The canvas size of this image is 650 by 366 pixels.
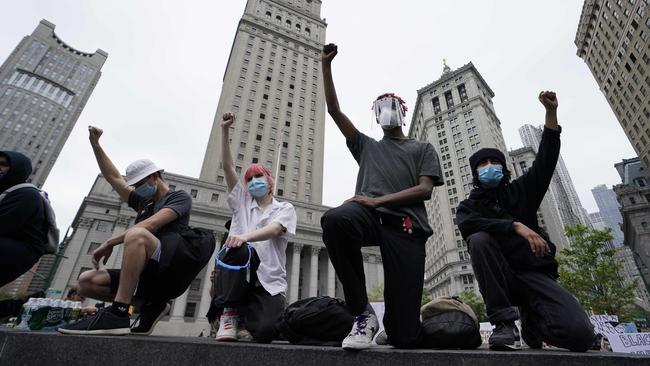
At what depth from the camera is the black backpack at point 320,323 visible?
2.27 meters

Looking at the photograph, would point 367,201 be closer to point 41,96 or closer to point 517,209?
point 517,209

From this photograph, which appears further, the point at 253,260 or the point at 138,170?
the point at 138,170

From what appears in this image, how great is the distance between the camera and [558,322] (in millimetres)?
2080

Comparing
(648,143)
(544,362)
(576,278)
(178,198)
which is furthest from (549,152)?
(648,143)

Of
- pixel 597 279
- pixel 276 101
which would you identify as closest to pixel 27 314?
pixel 597 279

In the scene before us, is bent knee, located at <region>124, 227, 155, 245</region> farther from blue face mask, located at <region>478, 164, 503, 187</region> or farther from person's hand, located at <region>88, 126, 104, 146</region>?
blue face mask, located at <region>478, 164, 503, 187</region>

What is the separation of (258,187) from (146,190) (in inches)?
49.7

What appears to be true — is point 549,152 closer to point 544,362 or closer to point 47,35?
point 544,362

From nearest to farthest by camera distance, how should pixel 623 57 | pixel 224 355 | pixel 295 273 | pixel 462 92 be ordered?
pixel 224 355 < pixel 295 273 < pixel 623 57 < pixel 462 92

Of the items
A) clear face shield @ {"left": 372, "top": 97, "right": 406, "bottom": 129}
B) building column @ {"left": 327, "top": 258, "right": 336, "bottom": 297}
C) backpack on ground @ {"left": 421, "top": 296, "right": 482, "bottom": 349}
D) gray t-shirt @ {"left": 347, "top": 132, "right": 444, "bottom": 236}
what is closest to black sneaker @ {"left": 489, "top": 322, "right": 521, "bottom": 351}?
backpack on ground @ {"left": 421, "top": 296, "right": 482, "bottom": 349}

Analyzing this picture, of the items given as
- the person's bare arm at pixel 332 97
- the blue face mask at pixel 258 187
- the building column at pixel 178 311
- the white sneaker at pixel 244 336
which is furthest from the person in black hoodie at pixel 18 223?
the building column at pixel 178 311

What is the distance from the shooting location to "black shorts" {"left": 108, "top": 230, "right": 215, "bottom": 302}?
2.89 meters

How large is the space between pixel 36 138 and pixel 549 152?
118977 millimetres

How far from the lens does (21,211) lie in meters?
2.74
